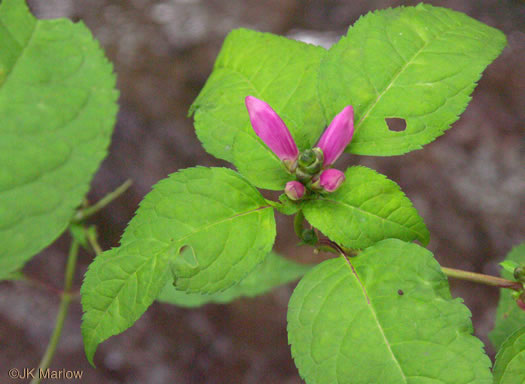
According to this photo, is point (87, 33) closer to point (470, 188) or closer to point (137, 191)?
point (137, 191)

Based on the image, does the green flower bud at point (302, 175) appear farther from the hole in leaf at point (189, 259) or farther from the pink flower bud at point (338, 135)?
the hole in leaf at point (189, 259)

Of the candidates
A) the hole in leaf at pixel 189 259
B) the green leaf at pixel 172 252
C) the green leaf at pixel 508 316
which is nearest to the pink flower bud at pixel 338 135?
the green leaf at pixel 172 252

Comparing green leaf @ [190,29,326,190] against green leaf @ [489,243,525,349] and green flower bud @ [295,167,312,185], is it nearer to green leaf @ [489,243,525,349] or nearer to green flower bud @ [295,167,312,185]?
green flower bud @ [295,167,312,185]

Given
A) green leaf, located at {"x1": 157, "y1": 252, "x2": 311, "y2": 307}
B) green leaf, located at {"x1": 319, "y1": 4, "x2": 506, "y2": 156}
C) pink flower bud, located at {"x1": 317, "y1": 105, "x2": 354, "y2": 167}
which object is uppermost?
green leaf, located at {"x1": 319, "y1": 4, "x2": 506, "y2": 156}

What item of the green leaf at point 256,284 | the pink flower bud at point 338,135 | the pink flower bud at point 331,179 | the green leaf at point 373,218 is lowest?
the green leaf at point 256,284

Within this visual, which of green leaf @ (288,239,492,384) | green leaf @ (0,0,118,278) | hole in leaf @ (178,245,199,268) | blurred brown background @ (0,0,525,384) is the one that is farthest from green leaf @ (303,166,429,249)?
blurred brown background @ (0,0,525,384)

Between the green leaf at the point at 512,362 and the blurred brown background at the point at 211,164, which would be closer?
the green leaf at the point at 512,362

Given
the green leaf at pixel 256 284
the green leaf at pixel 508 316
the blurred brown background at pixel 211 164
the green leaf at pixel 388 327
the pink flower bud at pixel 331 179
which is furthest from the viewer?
the blurred brown background at pixel 211 164

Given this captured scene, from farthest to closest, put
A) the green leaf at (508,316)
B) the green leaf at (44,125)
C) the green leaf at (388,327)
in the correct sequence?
the green leaf at (508,316) → the green leaf at (388,327) → the green leaf at (44,125)
